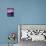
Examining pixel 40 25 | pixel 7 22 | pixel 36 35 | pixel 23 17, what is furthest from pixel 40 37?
pixel 7 22

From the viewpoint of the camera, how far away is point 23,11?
123 inches

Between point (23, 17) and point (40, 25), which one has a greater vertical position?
point (23, 17)

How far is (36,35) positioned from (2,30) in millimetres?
830

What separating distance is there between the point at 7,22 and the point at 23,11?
0.48 meters

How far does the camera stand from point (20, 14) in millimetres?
3129

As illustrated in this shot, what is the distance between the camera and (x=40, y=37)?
2953mm

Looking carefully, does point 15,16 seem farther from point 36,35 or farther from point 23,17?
point 36,35

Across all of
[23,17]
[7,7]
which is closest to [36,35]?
[23,17]

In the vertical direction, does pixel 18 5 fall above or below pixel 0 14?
above

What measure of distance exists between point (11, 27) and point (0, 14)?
1.35ft

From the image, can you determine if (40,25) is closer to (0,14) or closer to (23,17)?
(23,17)

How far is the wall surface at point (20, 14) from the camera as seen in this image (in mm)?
3096

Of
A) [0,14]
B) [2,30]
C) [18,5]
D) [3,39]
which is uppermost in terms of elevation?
[18,5]

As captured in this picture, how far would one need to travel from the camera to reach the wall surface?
3.10 metres
